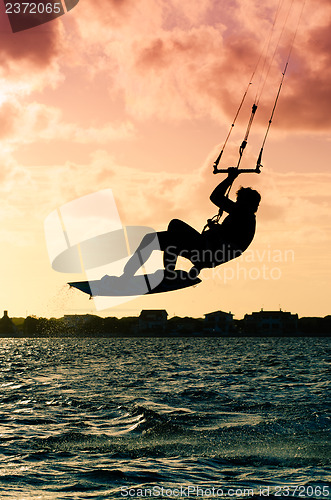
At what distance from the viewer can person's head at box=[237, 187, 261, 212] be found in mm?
10961

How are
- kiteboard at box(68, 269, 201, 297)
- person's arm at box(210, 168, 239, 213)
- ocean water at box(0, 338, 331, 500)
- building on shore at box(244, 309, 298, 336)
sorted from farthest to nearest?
building on shore at box(244, 309, 298, 336), ocean water at box(0, 338, 331, 500), kiteboard at box(68, 269, 201, 297), person's arm at box(210, 168, 239, 213)

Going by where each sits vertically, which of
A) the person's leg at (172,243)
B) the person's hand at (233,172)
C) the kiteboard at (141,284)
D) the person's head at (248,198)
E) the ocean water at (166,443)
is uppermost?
the person's hand at (233,172)

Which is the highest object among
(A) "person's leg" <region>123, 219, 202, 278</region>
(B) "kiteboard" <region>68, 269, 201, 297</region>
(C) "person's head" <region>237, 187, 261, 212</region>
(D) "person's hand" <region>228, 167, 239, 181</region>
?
(D) "person's hand" <region>228, 167, 239, 181</region>

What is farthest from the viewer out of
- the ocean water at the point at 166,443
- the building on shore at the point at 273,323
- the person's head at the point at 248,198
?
the building on shore at the point at 273,323

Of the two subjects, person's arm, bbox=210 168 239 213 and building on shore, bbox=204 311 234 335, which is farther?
building on shore, bbox=204 311 234 335

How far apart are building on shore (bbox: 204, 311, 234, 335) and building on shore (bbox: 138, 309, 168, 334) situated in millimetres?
11821

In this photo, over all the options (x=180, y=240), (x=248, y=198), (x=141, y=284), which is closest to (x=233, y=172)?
(x=248, y=198)

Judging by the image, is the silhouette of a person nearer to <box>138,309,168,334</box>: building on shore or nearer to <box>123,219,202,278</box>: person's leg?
<box>123,219,202,278</box>: person's leg

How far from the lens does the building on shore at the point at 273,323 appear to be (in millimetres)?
170375

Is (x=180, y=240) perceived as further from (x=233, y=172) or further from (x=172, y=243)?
(x=233, y=172)

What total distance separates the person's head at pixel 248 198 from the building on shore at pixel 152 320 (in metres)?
158

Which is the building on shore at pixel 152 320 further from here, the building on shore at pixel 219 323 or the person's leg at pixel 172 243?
the person's leg at pixel 172 243

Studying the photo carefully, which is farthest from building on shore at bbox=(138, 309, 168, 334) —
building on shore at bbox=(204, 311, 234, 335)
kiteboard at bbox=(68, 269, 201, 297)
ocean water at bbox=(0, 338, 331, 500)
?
kiteboard at bbox=(68, 269, 201, 297)

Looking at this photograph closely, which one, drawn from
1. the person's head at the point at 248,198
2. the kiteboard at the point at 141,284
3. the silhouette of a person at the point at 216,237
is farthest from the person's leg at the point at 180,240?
the person's head at the point at 248,198
